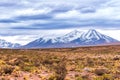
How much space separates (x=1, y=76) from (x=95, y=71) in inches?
338

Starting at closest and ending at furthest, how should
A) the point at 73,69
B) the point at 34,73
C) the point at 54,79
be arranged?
the point at 54,79, the point at 34,73, the point at 73,69

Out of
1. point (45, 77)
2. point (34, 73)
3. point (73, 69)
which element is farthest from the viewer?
point (73, 69)

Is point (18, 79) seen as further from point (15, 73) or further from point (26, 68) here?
point (26, 68)

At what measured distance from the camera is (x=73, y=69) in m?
29.4

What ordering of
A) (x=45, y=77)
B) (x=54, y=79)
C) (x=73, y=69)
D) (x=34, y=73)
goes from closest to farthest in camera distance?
(x=54, y=79)
(x=45, y=77)
(x=34, y=73)
(x=73, y=69)

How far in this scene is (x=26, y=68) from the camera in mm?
27641

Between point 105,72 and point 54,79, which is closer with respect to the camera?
point 54,79

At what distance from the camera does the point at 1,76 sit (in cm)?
2334


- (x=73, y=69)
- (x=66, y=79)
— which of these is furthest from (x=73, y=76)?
(x=73, y=69)

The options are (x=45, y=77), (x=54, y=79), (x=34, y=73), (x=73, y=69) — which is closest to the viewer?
(x=54, y=79)

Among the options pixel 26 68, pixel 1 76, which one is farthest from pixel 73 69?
pixel 1 76

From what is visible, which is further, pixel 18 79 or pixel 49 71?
pixel 49 71

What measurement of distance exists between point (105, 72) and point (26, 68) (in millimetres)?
7149

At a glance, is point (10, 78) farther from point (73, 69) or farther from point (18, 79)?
point (73, 69)
